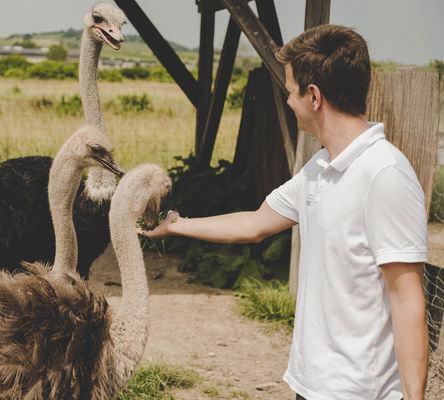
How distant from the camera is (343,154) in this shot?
6.12 feet

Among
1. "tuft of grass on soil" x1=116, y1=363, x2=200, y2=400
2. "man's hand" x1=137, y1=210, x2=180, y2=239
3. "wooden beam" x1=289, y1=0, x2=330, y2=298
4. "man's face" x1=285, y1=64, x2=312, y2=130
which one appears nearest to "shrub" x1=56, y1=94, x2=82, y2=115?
"wooden beam" x1=289, y1=0, x2=330, y2=298

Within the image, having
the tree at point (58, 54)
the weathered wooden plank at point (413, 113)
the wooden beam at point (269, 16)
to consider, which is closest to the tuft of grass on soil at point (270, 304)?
the weathered wooden plank at point (413, 113)

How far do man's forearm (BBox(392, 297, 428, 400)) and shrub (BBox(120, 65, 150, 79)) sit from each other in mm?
49584

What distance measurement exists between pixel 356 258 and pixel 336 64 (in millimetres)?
578

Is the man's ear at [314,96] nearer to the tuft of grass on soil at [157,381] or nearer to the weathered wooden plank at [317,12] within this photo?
the tuft of grass on soil at [157,381]

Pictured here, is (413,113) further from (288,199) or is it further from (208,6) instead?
(208,6)

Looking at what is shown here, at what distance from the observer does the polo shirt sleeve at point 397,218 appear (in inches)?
67.2

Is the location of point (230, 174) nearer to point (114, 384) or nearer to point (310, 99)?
point (114, 384)

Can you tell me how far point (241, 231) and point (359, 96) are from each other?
82 cm

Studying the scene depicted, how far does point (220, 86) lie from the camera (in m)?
7.37

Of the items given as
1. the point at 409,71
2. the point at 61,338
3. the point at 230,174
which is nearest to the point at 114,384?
the point at 61,338

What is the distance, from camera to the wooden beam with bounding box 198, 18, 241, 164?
23.1 feet

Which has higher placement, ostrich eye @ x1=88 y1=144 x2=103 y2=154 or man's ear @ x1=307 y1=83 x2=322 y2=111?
man's ear @ x1=307 y1=83 x2=322 y2=111

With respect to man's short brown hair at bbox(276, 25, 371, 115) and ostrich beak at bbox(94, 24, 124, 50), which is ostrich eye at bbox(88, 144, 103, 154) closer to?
ostrich beak at bbox(94, 24, 124, 50)
